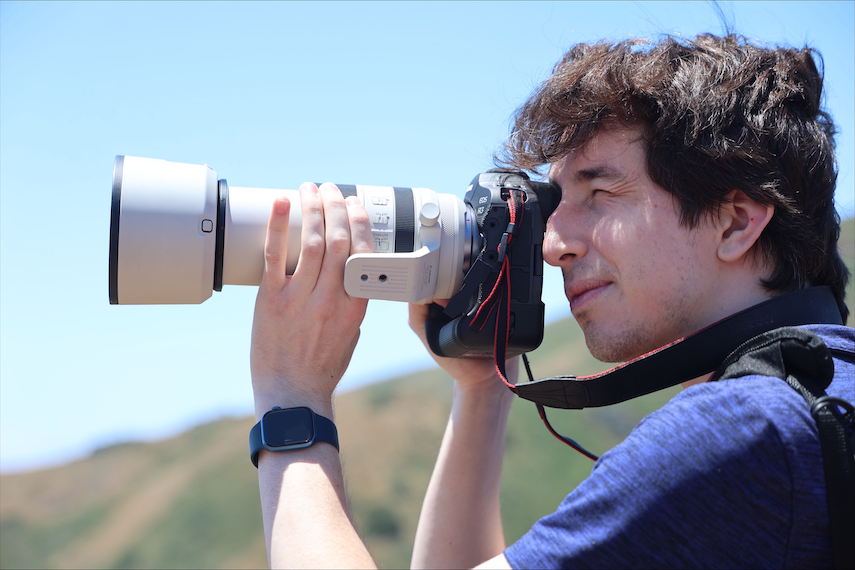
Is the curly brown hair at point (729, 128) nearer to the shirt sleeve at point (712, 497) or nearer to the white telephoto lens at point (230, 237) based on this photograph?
the white telephoto lens at point (230, 237)

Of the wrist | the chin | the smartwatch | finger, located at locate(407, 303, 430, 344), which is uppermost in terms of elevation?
the chin

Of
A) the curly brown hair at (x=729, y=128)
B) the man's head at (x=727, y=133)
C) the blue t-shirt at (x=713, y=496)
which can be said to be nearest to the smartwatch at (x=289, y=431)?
the blue t-shirt at (x=713, y=496)

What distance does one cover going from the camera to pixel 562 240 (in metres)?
1.94

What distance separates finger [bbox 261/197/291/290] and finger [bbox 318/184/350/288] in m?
0.10

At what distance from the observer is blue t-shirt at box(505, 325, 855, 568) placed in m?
1.08

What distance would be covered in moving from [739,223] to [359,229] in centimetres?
102

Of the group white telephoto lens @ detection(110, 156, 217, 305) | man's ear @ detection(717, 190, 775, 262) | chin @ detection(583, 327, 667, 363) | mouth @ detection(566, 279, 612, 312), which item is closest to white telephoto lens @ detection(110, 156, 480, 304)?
white telephoto lens @ detection(110, 156, 217, 305)

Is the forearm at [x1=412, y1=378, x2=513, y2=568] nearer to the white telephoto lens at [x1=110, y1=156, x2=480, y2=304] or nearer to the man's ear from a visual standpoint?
the white telephoto lens at [x1=110, y1=156, x2=480, y2=304]

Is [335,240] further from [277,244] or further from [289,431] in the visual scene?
[289,431]

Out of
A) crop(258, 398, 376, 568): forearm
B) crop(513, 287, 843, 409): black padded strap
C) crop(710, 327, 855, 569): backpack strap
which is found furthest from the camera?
crop(513, 287, 843, 409): black padded strap

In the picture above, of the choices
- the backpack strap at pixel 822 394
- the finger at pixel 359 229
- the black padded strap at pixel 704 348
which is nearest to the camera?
the backpack strap at pixel 822 394

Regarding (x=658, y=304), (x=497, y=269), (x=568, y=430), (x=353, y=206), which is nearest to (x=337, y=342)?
(x=353, y=206)

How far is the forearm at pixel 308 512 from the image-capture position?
4.57 ft

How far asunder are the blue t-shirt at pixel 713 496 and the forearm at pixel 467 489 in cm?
112
